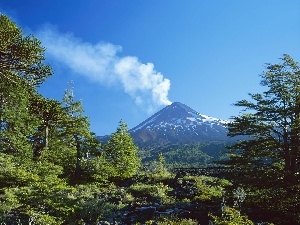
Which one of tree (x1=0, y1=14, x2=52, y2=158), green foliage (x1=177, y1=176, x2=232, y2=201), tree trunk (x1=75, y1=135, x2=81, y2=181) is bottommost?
green foliage (x1=177, y1=176, x2=232, y2=201)

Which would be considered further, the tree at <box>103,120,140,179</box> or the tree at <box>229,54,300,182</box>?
the tree at <box>103,120,140,179</box>

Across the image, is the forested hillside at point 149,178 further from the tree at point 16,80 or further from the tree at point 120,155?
the tree at point 120,155

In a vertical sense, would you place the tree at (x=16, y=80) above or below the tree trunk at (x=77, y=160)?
above

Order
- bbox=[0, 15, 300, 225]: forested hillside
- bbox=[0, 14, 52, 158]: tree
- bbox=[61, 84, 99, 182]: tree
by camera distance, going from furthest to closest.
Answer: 1. bbox=[61, 84, 99, 182]: tree
2. bbox=[0, 14, 52, 158]: tree
3. bbox=[0, 15, 300, 225]: forested hillside

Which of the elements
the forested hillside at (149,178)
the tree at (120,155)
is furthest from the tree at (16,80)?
the tree at (120,155)

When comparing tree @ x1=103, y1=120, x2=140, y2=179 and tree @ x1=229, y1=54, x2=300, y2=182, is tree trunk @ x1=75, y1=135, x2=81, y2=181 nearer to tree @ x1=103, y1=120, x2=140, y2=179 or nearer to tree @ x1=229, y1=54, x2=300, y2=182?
tree @ x1=103, y1=120, x2=140, y2=179

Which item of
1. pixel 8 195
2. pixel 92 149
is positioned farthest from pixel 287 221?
pixel 92 149

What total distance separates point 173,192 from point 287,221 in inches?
397

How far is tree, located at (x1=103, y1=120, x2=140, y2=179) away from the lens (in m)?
38.4

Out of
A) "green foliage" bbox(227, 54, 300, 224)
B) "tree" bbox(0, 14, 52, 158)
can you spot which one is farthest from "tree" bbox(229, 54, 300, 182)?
"tree" bbox(0, 14, 52, 158)

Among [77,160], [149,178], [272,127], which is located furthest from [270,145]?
[77,160]

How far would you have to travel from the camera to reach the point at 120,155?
1641 inches

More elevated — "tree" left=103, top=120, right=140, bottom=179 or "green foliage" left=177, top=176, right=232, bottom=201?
"tree" left=103, top=120, right=140, bottom=179

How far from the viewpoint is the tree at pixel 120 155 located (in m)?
38.4
